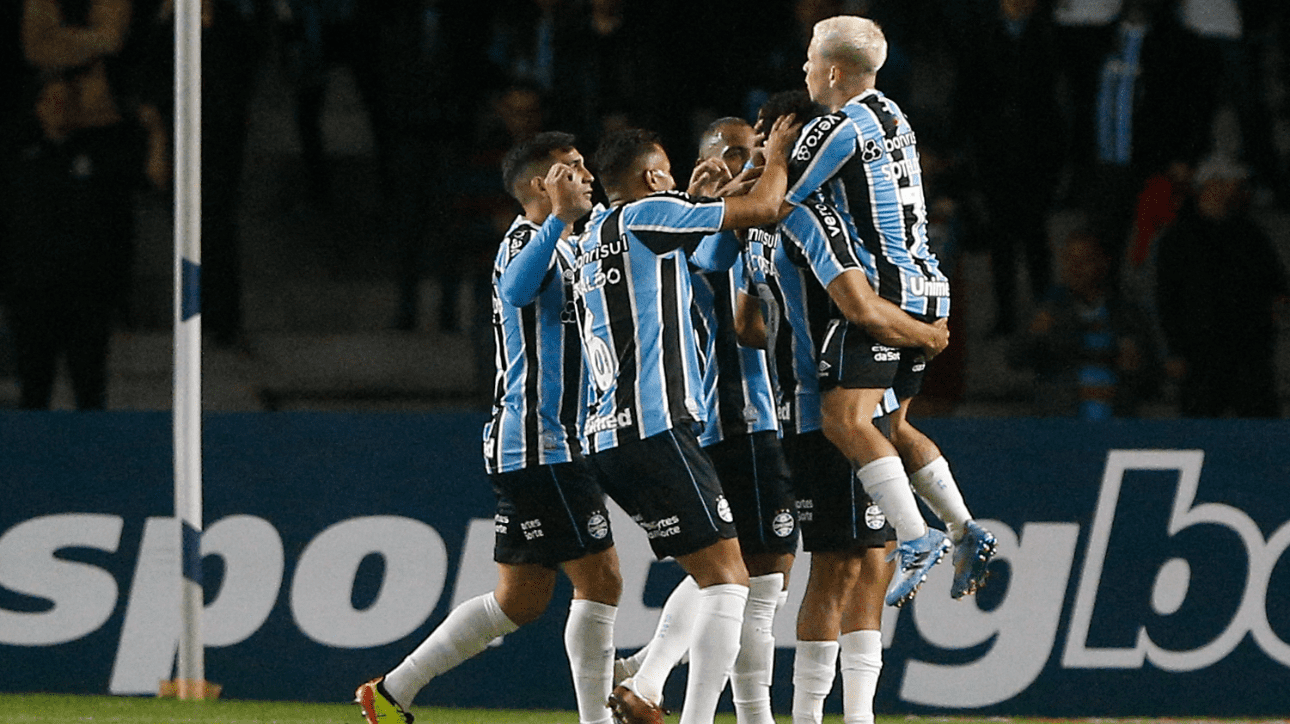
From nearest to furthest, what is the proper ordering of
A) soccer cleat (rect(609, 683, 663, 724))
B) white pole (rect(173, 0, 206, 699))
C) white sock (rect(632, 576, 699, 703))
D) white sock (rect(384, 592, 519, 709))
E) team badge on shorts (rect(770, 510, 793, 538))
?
soccer cleat (rect(609, 683, 663, 724)) → white sock (rect(632, 576, 699, 703)) → team badge on shorts (rect(770, 510, 793, 538)) → white sock (rect(384, 592, 519, 709)) → white pole (rect(173, 0, 206, 699))

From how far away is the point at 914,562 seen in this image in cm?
536

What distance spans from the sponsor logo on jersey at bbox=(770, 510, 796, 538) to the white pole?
8.78 feet

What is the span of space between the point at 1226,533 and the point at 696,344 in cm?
319

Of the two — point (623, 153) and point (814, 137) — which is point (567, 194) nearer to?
point (623, 153)

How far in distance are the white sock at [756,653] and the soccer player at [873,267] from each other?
2.21 feet

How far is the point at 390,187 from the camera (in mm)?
10453

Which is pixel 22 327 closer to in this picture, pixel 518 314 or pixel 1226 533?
pixel 518 314

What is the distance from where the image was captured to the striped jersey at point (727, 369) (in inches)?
240

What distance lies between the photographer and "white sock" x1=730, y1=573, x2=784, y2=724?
596 cm

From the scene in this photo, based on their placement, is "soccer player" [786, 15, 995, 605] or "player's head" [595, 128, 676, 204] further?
"player's head" [595, 128, 676, 204]

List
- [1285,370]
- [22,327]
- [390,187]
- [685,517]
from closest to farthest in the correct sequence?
[685,517], [22,327], [1285,370], [390,187]

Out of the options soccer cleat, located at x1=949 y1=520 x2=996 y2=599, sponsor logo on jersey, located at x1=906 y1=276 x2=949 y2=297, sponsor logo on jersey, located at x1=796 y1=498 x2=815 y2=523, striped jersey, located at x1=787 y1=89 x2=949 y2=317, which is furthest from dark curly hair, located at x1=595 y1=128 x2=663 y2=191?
soccer cleat, located at x1=949 y1=520 x2=996 y2=599

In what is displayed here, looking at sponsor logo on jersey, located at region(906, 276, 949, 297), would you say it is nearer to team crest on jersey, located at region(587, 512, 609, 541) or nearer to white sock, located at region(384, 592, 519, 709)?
team crest on jersey, located at region(587, 512, 609, 541)

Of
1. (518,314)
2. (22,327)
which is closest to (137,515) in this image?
(22,327)
